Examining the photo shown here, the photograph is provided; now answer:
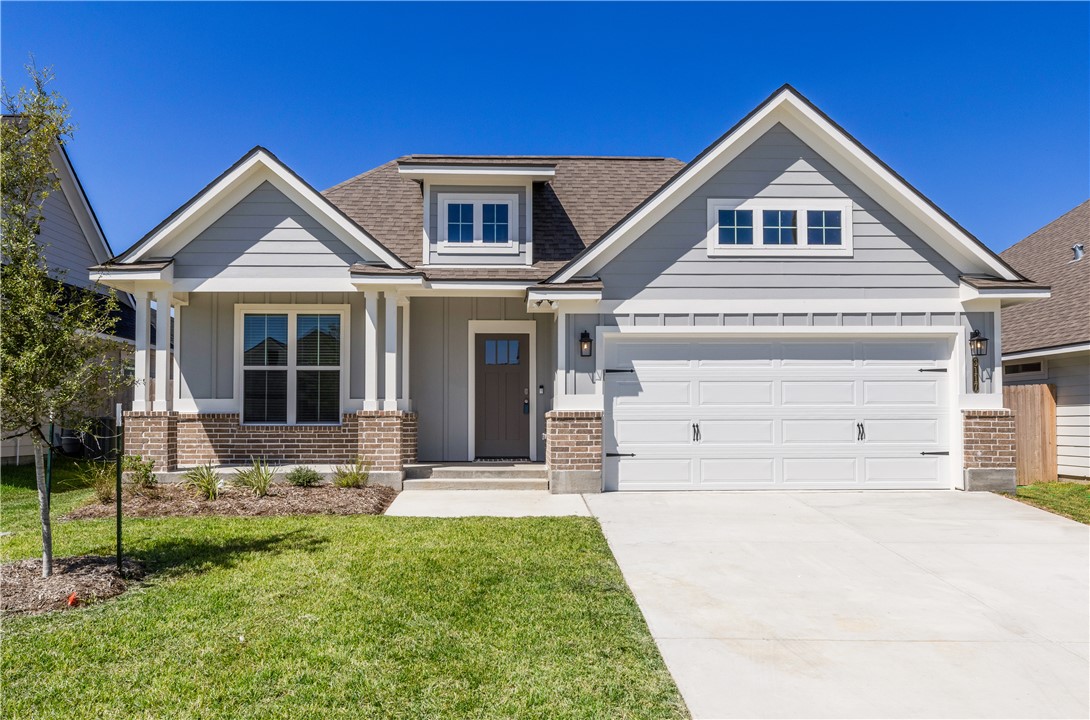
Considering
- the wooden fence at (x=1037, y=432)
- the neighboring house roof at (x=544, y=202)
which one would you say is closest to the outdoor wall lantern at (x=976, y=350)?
the wooden fence at (x=1037, y=432)

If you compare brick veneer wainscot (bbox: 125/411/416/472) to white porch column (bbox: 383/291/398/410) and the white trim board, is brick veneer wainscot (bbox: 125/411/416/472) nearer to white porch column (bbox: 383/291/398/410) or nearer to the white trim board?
white porch column (bbox: 383/291/398/410)

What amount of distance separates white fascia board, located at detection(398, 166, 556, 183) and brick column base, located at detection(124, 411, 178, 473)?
557 cm

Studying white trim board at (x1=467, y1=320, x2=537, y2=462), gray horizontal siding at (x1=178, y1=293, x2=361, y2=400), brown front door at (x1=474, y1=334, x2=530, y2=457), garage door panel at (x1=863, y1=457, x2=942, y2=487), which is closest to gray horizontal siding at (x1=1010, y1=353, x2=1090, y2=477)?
garage door panel at (x1=863, y1=457, x2=942, y2=487)

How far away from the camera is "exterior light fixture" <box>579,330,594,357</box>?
32.9 feet

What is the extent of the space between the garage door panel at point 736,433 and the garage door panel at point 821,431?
28 centimetres

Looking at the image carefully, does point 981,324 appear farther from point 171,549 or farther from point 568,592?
point 171,549

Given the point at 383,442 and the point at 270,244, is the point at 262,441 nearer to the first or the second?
the point at 383,442

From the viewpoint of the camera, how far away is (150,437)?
10.2 meters

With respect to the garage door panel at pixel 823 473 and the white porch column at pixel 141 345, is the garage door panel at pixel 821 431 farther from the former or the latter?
the white porch column at pixel 141 345

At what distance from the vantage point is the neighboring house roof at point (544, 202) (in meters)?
11.3

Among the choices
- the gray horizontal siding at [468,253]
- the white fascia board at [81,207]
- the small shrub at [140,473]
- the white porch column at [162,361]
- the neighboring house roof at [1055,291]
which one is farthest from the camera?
the white fascia board at [81,207]

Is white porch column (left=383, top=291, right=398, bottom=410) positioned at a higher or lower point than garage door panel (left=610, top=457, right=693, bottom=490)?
higher

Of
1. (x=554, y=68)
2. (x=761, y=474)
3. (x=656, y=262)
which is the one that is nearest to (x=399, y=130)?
(x=554, y=68)

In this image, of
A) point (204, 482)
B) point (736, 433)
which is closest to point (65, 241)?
point (204, 482)
